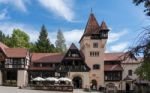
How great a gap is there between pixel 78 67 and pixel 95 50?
552 centimetres

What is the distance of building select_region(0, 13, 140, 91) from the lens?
70.9 metres

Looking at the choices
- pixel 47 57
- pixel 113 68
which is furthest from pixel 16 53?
pixel 113 68

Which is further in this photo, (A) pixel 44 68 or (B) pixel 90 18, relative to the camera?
(B) pixel 90 18

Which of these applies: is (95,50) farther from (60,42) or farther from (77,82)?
(60,42)

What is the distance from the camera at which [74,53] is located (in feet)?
238

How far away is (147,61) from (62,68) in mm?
60135

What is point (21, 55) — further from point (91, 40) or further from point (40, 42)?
point (40, 42)

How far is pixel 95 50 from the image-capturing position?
7469cm

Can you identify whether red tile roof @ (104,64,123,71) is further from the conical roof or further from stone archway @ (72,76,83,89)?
the conical roof

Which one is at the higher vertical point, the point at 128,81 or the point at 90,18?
the point at 90,18

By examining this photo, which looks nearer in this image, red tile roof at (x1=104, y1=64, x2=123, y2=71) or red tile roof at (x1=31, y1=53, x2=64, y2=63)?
red tile roof at (x1=104, y1=64, x2=123, y2=71)

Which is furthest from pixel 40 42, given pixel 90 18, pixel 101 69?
pixel 101 69

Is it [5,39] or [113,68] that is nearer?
[113,68]

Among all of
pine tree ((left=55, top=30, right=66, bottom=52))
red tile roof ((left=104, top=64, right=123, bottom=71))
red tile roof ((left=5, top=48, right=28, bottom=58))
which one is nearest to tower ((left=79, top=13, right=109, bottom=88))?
red tile roof ((left=104, top=64, right=123, bottom=71))
